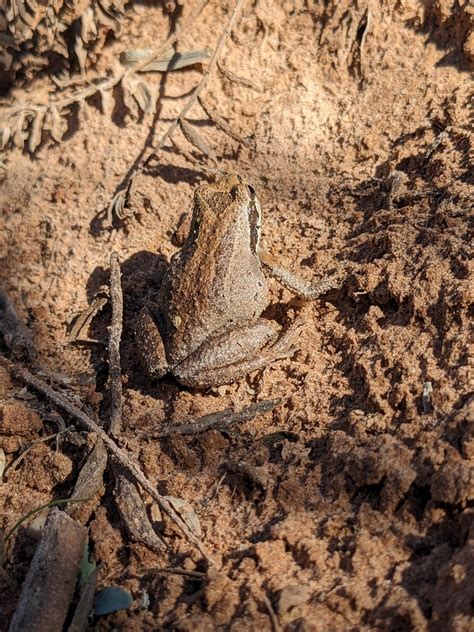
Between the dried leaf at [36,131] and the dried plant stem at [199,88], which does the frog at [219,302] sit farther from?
the dried leaf at [36,131]

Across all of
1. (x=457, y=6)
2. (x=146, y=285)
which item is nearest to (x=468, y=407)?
(x=146, y=285)

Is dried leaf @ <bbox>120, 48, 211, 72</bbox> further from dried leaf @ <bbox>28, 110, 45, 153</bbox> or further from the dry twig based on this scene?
the dry twig

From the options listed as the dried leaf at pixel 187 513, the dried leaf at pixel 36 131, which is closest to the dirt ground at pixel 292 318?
the dried leaf at pixel 187 513

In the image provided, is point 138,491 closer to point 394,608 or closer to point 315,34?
point 394,608

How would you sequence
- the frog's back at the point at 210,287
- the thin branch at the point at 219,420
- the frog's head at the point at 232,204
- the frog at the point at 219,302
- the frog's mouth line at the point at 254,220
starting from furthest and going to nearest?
1. the frog's mouth line at the point at 254,220
2. the frog's head at the point at 232,204
3. the frog's back at the point at 210,287
4. the frog at the point at 219,302
5. the thin branch at the point at 219,420

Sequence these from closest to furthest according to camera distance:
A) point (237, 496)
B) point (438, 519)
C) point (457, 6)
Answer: point (438, 519) < point (237, 496) < point (457, 6)

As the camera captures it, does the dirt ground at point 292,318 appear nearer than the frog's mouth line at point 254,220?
Yes
